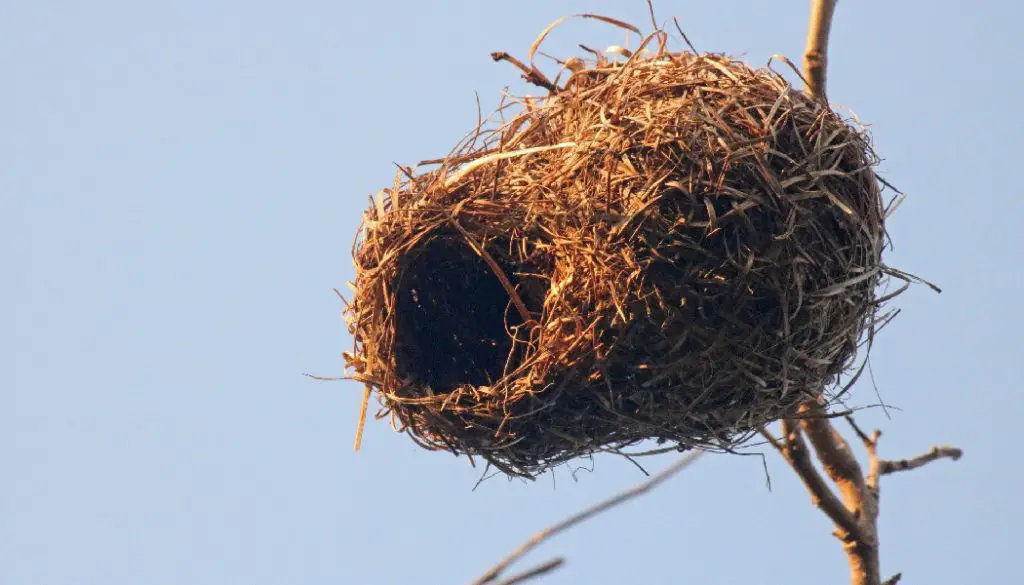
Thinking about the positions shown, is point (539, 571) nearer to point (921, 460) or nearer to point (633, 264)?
point (633, 264)

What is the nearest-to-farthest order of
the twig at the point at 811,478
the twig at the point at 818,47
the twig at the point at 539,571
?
the twig at the point at 539,571
the twig at the point at 818,47
the twig at the point at 811,478

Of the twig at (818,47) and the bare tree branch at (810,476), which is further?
the bare tree branch at (810,476)

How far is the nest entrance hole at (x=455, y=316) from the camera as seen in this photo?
3018mm

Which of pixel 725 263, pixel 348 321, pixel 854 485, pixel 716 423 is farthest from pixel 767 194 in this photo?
pixel 854 485

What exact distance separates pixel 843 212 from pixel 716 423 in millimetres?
466

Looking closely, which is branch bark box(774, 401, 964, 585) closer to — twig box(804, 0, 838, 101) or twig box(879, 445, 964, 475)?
twig box(879, 445, 964, 475)

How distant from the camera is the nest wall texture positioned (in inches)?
108

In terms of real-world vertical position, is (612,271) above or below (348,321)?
below

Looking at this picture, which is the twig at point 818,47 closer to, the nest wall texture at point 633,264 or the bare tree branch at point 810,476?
the nest wall texture at point 633,264

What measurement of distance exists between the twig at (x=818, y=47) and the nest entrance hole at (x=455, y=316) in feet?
2.43

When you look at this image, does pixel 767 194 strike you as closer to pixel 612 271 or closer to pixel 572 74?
pixel 612 271

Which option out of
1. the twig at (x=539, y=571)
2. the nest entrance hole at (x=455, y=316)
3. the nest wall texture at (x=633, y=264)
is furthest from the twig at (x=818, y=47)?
the twig at (x=539, y=571)

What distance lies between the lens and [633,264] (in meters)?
2.71

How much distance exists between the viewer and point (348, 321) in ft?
10.1
